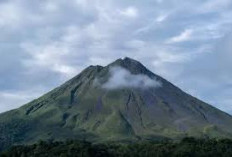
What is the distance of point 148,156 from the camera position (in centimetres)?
14688

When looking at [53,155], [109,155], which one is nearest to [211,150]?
[109,155]

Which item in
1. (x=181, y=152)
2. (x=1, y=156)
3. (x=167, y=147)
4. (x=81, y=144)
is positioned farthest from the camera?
(x=167, y=147)

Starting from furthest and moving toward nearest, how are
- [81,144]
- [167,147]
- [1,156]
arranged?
[167,147]
[81,144]
[1,156]

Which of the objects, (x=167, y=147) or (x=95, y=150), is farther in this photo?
(x=167, y=147)

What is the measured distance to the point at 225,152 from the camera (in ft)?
507

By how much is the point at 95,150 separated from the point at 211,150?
42021mm

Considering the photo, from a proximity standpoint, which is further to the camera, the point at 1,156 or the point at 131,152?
the point at 131,152

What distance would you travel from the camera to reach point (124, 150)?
157 m

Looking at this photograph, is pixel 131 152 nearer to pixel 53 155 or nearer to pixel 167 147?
pixel 167 147

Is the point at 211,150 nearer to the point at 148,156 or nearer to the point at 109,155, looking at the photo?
the point at 148,156

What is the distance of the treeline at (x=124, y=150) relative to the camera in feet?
407

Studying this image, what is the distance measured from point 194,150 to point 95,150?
3684 centimetres

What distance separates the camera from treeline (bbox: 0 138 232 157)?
124 metres

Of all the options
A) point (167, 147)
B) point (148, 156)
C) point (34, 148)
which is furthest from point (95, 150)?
point (167, 147)
